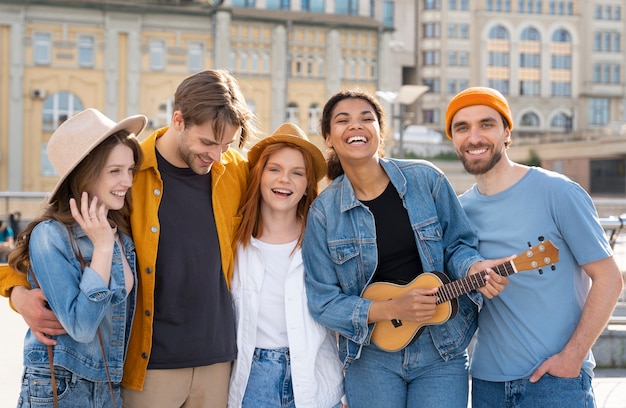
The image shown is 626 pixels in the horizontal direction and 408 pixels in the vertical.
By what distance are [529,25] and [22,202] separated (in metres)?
64.0

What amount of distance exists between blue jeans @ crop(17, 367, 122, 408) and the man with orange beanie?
69.7 inches

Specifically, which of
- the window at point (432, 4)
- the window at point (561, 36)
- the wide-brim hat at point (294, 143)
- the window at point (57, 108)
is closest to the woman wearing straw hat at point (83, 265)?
the wide-brim hat at point (294, 143)

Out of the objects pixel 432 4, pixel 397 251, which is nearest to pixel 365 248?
pixel 397 251

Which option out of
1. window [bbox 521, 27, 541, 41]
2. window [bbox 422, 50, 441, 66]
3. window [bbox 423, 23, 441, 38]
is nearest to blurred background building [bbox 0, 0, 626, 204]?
window [bbox 422, 50, 441, 66]

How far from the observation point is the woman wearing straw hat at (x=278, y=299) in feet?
11.5

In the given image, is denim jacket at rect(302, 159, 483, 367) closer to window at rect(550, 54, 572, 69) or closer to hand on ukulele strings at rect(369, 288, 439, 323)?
hand on ukulele strings at rect(369, 288, 439, 323)

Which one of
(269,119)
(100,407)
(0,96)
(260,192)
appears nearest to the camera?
(100,407)

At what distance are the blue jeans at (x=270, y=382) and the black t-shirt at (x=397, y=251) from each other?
0.63m

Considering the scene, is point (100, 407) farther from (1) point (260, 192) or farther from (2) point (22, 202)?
(2) point (22, 202)

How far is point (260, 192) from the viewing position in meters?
3.76

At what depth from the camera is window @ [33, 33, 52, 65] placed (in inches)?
1528

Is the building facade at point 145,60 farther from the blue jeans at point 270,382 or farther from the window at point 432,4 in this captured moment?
the blue jeans at point 270,382

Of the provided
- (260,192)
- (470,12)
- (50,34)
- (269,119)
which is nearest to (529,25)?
(470,12)

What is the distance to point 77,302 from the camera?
9.57 ft
